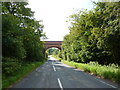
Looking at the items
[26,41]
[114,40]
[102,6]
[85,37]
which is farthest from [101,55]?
[26,41]

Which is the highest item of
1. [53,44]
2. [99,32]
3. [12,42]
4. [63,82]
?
[53,44]

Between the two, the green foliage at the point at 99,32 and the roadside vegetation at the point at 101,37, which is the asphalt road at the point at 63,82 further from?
the green foliage at the point at 99,32

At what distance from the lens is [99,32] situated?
56.3 feet

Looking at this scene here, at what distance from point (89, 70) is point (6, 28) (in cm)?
1148

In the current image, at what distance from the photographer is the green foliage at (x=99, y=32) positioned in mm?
14922

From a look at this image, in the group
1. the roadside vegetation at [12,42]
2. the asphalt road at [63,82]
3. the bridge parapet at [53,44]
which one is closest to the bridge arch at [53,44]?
the bridge parapet at [53,44]

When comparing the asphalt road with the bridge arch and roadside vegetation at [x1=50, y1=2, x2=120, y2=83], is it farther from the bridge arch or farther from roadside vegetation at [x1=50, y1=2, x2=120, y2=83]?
the bridge arch

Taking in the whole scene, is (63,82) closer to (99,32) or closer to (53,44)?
(99,32)

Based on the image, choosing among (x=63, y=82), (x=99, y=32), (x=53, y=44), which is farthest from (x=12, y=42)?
(x=53, y=44)

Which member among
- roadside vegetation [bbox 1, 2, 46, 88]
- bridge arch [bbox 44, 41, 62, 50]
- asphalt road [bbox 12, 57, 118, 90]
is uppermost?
bridge arch [bbox 44, 41, 62, 50]

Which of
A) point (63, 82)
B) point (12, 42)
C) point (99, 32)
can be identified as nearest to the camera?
point (63, 82)

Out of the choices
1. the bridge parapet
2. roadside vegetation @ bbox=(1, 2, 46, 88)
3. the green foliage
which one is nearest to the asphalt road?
roadside vegetation @ bbox=(1, 2, 46, 88)

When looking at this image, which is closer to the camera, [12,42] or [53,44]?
[12,42]

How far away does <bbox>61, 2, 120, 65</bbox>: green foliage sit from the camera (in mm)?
14922
